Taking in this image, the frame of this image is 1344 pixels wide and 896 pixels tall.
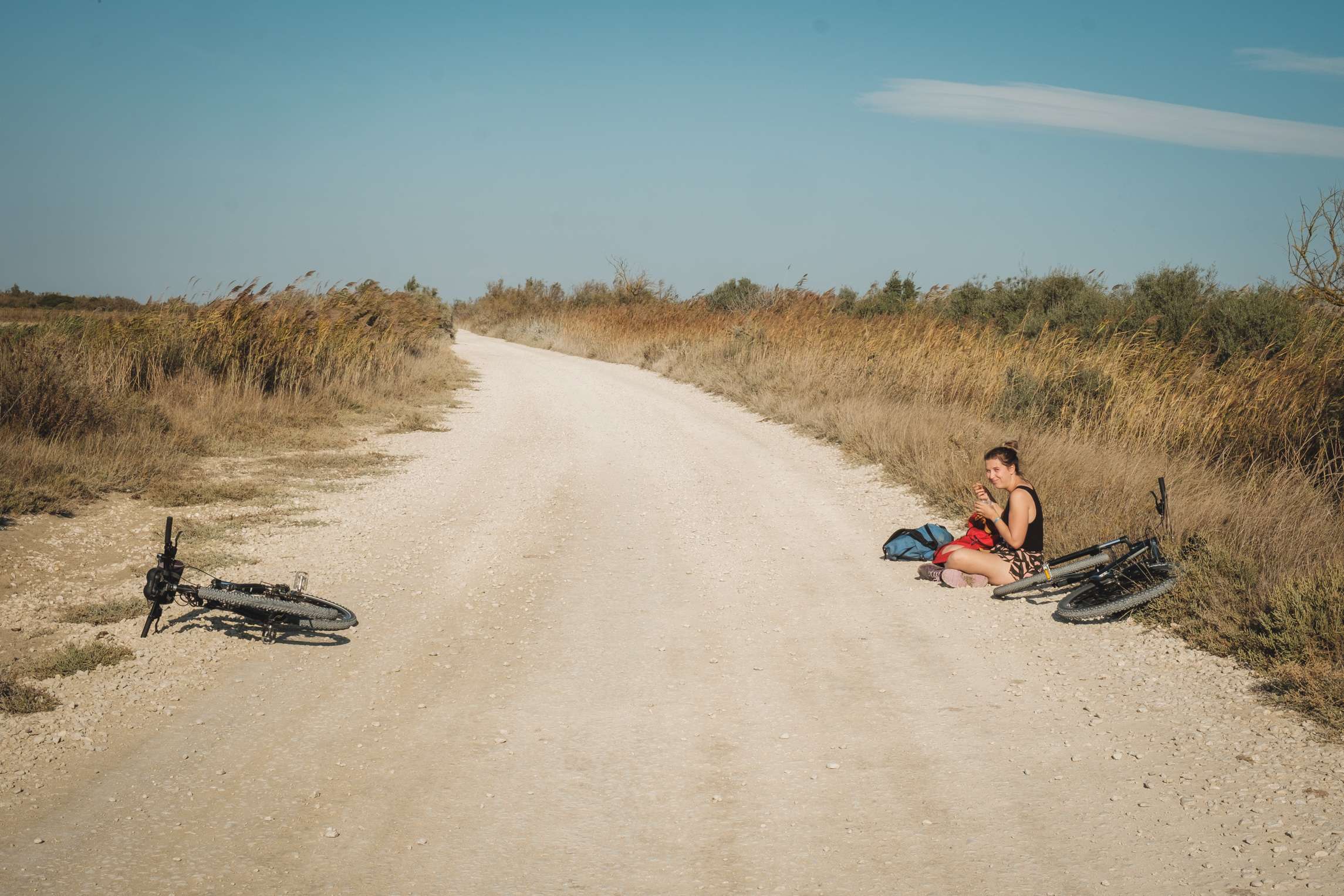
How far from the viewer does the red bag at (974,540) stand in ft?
22.2

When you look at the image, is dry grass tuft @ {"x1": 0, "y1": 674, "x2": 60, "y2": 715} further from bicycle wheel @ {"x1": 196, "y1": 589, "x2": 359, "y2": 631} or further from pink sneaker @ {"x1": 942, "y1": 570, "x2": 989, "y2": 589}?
pink sneaker @ {"x1": 942, "y1": 570, "x2": 989, "y2": 589}

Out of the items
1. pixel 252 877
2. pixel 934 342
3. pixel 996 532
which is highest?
pixel 934 342

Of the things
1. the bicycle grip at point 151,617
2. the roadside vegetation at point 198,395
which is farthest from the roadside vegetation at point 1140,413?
the roadside vegetation at point 198,395

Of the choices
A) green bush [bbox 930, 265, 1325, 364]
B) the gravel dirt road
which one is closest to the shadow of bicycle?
the gravel dirt road

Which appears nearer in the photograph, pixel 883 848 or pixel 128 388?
pixel 883 848

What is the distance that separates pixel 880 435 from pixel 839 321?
9636 mm

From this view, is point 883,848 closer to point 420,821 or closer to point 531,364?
point 420,821

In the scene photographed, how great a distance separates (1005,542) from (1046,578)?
54cm

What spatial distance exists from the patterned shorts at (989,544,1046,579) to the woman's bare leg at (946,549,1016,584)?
31 mm

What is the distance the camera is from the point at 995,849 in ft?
11.1

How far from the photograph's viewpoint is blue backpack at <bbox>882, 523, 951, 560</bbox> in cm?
712

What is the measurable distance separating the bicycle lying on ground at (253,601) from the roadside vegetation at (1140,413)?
15.6 feet

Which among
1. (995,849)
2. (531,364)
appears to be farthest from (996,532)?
(531,364)

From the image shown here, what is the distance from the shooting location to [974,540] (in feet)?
22.3
